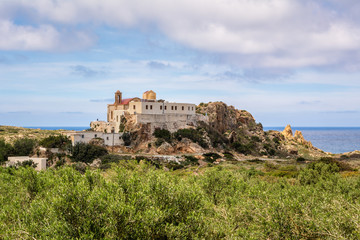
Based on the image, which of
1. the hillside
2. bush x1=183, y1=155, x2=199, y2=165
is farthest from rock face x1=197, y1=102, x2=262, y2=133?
the hillside

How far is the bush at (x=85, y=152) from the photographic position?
204 feet

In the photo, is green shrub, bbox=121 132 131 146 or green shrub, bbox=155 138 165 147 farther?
green shrub, bbox=121 132 131 146

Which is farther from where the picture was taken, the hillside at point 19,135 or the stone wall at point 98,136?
the hillside at point 19,135

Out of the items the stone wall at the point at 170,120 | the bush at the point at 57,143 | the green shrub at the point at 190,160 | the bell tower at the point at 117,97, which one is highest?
the bell tower at the point at 117,97

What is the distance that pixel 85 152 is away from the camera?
208 feet

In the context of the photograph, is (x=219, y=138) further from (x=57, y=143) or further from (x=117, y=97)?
(x=57, y=143)

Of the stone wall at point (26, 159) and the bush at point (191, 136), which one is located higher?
the bush at point (191, 136)

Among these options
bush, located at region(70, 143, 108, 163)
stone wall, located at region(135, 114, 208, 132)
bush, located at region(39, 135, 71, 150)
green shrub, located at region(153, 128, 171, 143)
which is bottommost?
bush, located at region(70, 143, 108, 163)

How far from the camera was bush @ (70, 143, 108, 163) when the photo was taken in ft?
204

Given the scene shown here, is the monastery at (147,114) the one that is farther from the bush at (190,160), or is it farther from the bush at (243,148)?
the bush at (190,160)

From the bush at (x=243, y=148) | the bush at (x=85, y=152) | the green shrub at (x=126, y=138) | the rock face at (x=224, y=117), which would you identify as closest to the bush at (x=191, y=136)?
the bush at (x=243, y=148)

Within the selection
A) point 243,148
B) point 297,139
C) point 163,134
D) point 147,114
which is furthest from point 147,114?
point 297,139

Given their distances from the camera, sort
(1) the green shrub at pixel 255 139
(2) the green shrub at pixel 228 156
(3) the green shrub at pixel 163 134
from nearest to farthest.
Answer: (2) the green shrub at pixel 228 156 < (3) the green shrub at pixel 163 134 < (1) the green shrub at pixel 255 139

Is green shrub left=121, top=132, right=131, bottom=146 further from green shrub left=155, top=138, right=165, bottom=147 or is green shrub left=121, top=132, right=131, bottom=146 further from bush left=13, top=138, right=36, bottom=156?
bush left=13, top=138, right=36, bottom=156
